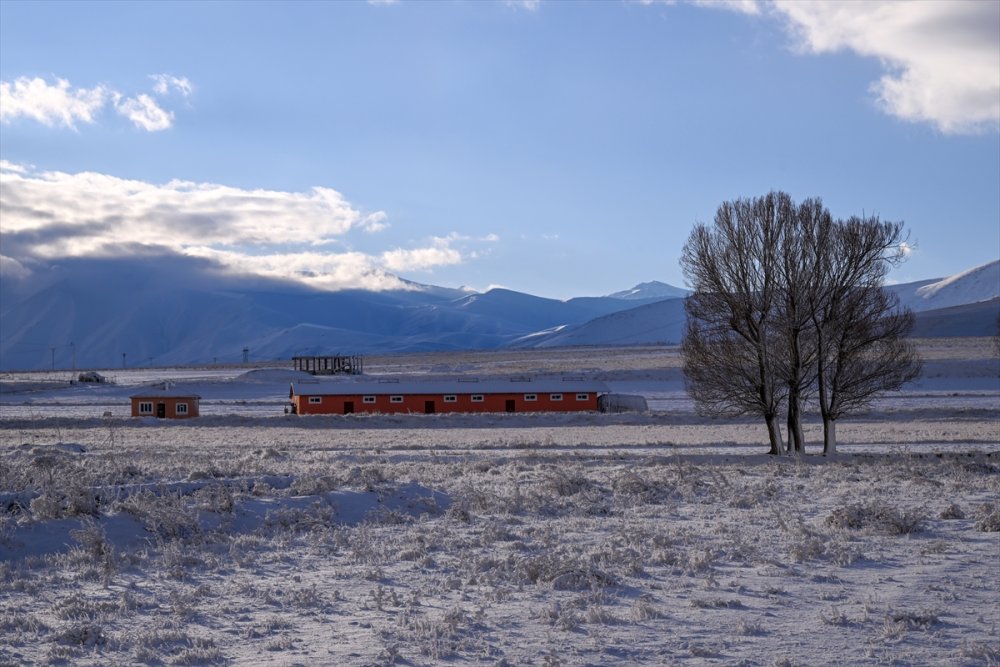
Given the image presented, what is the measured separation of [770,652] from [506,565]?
4414mm

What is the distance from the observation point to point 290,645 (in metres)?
9.62

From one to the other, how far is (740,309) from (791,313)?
5.44ft

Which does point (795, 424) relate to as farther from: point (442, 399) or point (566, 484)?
point (442, 399)

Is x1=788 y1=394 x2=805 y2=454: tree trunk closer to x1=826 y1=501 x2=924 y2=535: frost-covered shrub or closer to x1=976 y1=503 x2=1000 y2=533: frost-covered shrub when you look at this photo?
x1=976 y1=503 x2=1000 y2=533: frost-covered shrub

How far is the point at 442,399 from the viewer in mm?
68562

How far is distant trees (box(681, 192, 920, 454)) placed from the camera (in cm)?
3212

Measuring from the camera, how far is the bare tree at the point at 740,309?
32375 millimetres

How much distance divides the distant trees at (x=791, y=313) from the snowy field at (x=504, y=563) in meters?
6.14

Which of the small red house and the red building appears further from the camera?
the red building

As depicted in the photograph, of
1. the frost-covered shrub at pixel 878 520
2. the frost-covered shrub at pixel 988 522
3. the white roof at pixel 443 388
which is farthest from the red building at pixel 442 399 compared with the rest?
the frost-covered shrub at pixel 878 520

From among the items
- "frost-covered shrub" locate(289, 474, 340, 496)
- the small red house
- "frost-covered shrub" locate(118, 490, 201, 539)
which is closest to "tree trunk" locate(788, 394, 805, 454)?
"frost-covered shrub" locate(289, 474, 340, 496)

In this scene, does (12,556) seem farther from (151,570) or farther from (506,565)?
(506,565)

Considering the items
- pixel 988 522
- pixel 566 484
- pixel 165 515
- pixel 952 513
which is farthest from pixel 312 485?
pixel 988 522

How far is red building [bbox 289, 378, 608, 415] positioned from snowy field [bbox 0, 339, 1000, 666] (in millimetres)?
40598
